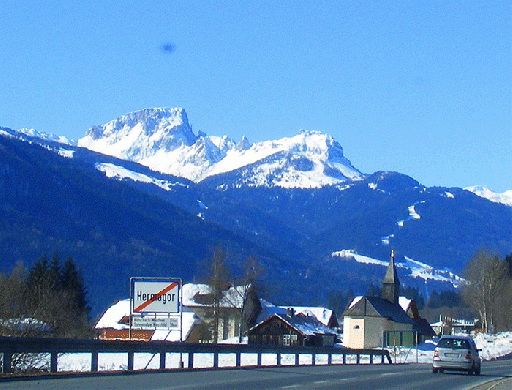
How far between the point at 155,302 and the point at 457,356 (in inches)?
492

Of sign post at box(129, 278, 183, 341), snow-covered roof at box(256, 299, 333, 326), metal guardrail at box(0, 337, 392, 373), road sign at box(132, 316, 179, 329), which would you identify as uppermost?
snow-covered roof at box(256, 299, 333, 326)

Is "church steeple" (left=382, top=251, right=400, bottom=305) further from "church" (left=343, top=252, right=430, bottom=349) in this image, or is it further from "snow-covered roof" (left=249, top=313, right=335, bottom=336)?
"snow-covered roof" (left=249, top=313, right=335, bottom=336)

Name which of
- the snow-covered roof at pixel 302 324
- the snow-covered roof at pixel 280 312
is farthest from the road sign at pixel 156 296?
the snow-covered roof at pixel 280 312

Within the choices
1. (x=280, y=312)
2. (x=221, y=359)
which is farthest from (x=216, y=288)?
(x=221, y=359)

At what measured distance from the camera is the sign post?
1243 inches

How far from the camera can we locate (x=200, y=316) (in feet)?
358


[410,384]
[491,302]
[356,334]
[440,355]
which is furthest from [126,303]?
[410,384]

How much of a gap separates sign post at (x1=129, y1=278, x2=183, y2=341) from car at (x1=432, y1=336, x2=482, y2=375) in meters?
11.0

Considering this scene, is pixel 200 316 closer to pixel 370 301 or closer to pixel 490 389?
pixel 370 301

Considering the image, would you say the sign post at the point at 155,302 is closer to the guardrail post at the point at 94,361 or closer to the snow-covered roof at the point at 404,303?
the guardrail post at the point at 94,361

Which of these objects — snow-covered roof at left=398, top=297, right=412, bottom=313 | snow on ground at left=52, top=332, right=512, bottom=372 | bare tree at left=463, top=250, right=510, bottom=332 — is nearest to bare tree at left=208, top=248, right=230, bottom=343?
snow on ground at left=52, top=332, right=512, bottom=372

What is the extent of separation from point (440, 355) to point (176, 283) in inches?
454

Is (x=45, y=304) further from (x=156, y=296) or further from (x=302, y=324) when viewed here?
(x=302, y=324)

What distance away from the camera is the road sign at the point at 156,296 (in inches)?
1243
